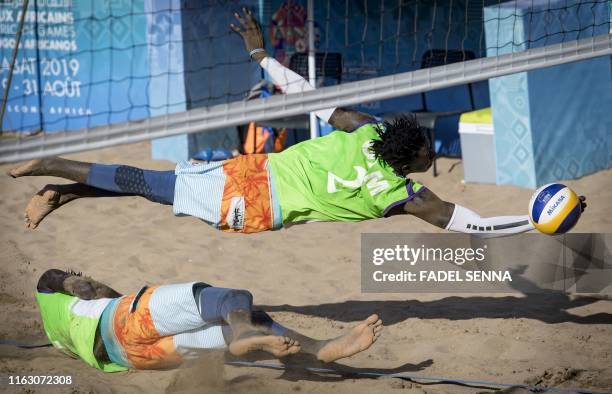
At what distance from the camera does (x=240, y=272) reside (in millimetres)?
6539

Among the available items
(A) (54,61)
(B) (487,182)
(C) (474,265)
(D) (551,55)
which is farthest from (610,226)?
(A) (54,61)

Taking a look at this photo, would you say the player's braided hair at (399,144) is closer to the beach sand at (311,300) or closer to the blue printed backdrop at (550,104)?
the beach sand at (311,300)

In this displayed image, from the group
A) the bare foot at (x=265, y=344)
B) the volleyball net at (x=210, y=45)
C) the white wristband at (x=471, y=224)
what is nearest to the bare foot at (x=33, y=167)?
the bare foot at (x=265, y=344)

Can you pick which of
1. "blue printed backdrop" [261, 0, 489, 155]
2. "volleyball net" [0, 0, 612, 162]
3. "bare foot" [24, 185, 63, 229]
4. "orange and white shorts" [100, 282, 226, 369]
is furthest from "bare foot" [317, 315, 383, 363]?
"blue printed backdrop" [261, 0, 489, 155]

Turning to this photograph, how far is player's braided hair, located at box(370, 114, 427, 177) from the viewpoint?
448 centimetres

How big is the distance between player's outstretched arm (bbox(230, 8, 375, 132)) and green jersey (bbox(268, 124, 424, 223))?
0.13 m

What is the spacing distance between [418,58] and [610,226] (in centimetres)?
355

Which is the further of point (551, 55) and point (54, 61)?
point (54, 61)

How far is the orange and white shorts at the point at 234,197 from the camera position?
4629 mm

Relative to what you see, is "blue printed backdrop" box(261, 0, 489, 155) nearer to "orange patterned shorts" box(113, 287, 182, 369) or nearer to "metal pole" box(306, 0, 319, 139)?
"metal pole" box(306, 0, 319, 139)

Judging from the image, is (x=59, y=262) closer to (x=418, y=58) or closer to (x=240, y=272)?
(x=240, y=272)

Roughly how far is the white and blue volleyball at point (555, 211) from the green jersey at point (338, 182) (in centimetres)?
59

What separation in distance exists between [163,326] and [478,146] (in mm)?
4746

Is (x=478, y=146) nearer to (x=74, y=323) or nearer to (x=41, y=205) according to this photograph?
(x=41, y=205)
